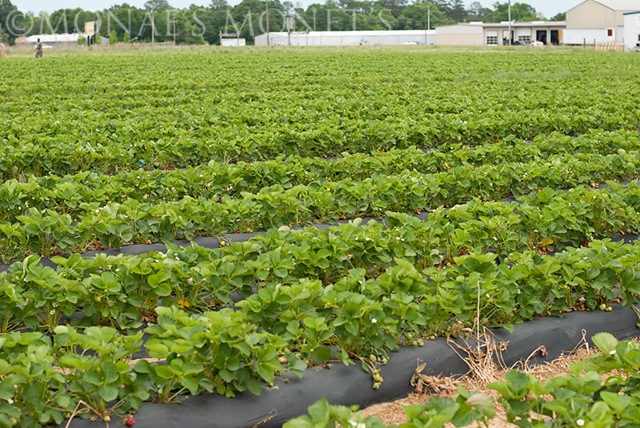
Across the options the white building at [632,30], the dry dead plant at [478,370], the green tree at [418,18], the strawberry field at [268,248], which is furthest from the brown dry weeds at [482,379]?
the green tree at [418,18]

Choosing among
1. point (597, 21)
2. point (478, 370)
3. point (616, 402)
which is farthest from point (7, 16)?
point (616, 402)

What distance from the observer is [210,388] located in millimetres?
3635

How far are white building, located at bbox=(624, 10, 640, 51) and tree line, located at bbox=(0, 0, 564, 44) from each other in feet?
150

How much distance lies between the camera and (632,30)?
61.8m

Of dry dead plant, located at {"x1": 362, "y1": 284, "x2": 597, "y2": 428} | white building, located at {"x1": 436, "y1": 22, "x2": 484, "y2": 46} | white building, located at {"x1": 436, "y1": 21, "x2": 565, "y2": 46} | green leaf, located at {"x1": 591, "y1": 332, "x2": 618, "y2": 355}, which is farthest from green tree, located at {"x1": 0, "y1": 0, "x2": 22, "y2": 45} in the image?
green leaf, located at {"x1": 591, "y1": 332, "x2": 618, "y2": 355}

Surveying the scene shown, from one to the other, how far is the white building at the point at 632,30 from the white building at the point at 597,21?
8.96 m

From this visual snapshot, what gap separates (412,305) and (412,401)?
50cm

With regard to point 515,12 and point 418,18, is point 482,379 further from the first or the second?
point 515,12

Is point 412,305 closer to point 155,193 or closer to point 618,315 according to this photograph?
point 618,315

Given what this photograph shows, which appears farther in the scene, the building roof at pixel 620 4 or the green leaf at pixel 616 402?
the building roof at pixel 620 4

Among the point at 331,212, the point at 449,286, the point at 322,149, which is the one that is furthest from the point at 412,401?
the point at 322,149

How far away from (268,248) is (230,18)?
113 meters

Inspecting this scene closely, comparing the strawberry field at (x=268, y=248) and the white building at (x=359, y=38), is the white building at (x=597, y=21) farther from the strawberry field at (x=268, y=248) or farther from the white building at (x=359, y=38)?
the strawberry field at (x=268, y=248)

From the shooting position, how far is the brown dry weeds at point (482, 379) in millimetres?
4023
